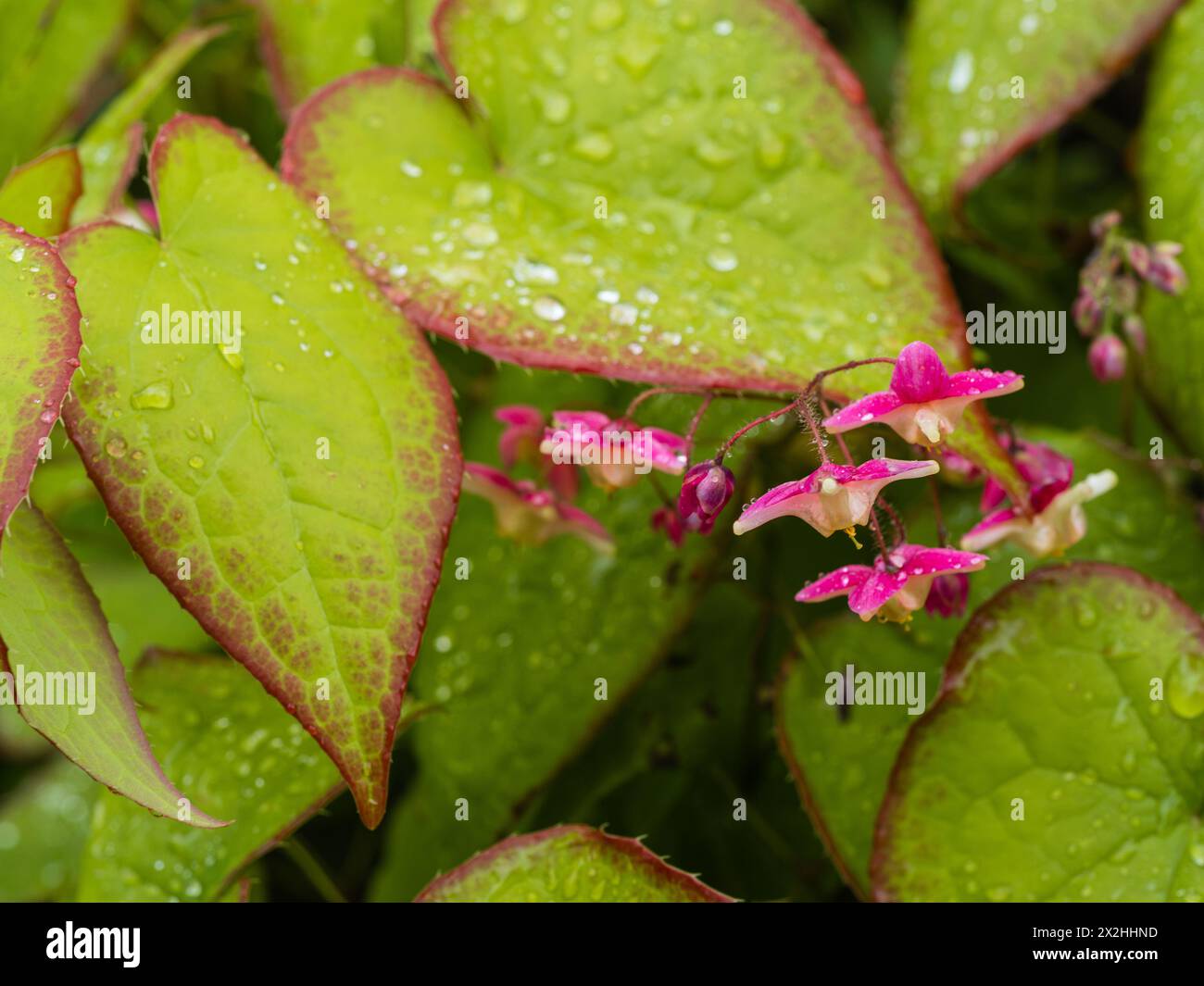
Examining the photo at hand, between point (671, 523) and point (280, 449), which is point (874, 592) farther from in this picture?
point (280, 449)

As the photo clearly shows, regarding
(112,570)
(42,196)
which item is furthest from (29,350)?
(112,570)

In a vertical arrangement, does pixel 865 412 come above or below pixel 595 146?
below

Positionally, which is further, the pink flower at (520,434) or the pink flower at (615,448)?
the pink flower at (520,434)

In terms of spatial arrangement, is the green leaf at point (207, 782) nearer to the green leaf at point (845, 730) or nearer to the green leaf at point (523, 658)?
the green leaf at point (523, 658)

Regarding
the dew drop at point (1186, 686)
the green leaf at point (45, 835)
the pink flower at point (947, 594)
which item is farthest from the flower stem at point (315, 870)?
the dew drop at point (1186, 686)
